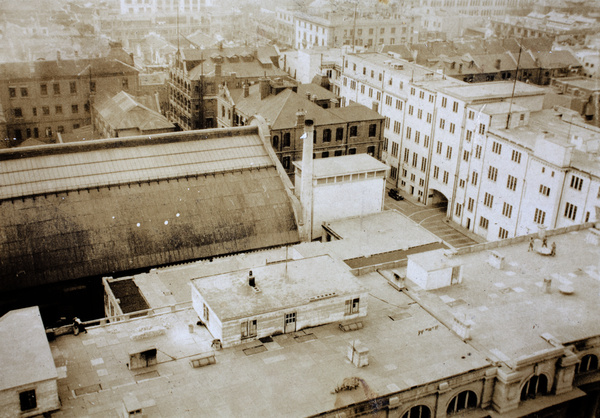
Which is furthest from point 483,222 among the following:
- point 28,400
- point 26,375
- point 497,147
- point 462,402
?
point 28,400

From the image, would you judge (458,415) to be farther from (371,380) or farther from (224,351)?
(224,351)

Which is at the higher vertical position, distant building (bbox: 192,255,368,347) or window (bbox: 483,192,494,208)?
distant building (bbox: 192,255,368,347)

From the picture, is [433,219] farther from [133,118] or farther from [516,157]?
[133,118]

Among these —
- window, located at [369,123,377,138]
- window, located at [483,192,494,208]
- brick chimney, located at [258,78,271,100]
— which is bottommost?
window, located at [483,192,494,208]

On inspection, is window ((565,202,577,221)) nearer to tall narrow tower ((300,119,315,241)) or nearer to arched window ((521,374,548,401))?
tall narrow tower ((300,119,315,241))

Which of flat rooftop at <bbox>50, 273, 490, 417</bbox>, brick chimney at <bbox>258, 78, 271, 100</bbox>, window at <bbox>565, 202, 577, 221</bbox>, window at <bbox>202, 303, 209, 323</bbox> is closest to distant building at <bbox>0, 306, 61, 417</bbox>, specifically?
flat rooftop at <bbox>50, 273, 490, 417</bbox>

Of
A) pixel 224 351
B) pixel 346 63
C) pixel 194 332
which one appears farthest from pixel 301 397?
pixel 346 63
